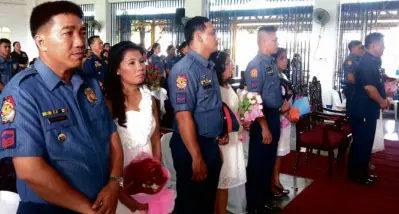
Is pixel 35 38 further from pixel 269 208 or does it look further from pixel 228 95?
pixel 269 208

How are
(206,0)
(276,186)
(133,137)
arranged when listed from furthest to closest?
(206,0), (276,186), (133,137)

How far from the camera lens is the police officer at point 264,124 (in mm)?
3102

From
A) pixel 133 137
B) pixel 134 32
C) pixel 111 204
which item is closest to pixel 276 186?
pixel 133 137

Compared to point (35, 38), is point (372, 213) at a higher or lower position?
lower

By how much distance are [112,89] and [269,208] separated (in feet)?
5.87

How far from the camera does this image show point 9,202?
151 cm

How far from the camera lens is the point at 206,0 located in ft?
31.8

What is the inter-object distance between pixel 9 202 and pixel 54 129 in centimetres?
54

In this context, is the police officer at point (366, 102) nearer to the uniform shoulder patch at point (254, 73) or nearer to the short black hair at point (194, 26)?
the uniform shoulder patch at point (254, 73)

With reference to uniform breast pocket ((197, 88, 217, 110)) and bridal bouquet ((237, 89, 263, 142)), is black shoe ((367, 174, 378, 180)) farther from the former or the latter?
uniform breast pocket ((197, 88, 217, 110))

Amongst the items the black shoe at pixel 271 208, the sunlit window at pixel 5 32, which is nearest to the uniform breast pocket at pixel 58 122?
the black shoe at pixel 271 208

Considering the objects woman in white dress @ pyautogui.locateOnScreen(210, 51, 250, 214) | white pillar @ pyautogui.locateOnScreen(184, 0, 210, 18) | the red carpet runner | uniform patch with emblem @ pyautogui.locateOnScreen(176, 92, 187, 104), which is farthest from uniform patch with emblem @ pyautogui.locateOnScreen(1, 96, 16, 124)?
white pillar @ pyautogui.locateOnScreen(184, 0, 210, 18)

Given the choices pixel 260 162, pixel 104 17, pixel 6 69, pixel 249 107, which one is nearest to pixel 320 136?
pixel 260 162

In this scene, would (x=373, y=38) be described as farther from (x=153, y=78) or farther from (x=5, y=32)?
(x=5, y=32)
